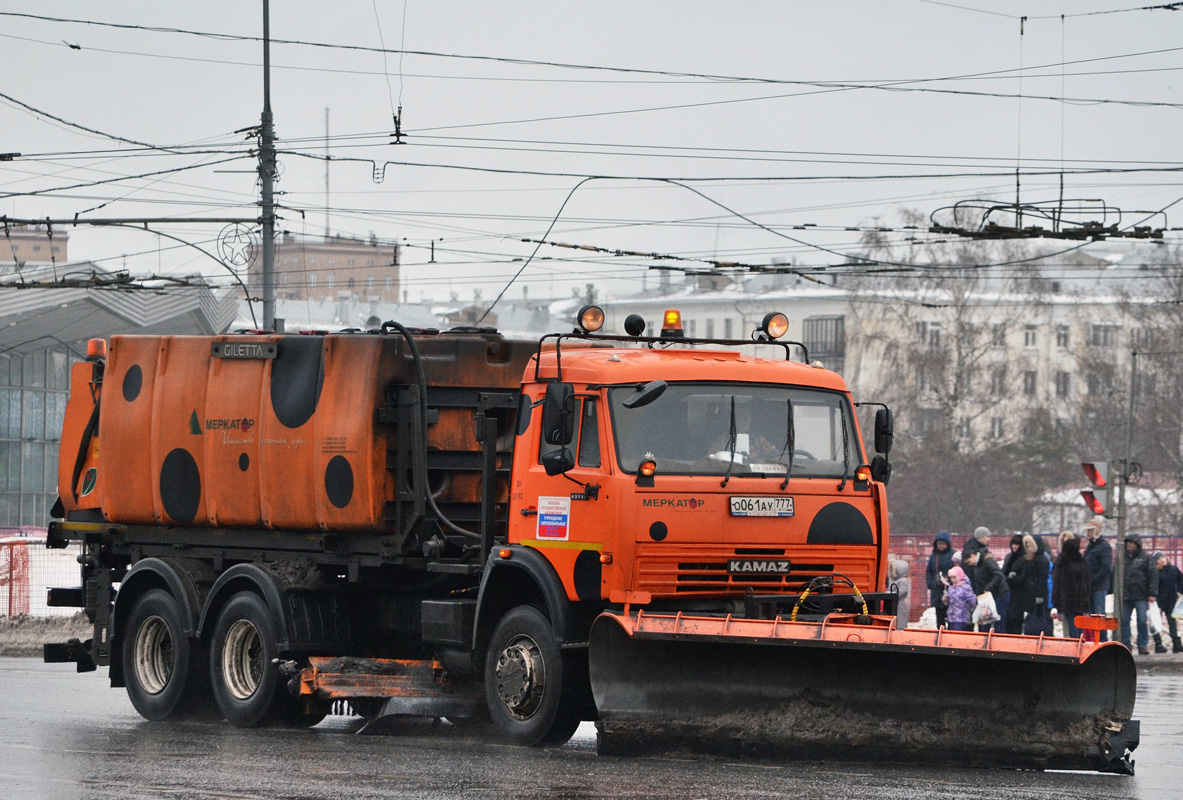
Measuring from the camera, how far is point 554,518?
36.8 ft

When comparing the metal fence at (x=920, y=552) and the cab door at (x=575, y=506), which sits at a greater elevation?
the cab door at (x=575, y=506)

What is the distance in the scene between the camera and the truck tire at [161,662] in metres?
13.9

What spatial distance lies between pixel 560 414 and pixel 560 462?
0.31 metres

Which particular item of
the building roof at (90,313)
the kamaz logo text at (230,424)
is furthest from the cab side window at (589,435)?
the building roof at (90,313)

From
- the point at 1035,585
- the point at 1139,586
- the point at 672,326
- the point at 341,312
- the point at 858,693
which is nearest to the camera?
the point at 858,693

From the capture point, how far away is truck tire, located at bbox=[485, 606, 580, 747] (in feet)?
36.2

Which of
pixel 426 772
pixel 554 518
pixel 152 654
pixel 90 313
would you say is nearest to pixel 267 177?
pixel 152 654

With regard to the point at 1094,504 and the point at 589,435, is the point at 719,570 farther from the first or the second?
the point at 1094,504

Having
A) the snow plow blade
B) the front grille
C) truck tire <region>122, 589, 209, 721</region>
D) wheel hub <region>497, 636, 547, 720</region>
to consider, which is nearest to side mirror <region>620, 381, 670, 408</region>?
the front grille

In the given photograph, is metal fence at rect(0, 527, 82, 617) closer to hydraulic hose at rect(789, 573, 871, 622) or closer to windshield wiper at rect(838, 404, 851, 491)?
windshield wiper at rect(838, 404, 851, 491)

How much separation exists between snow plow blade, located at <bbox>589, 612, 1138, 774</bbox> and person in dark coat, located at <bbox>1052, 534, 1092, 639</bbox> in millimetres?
9774

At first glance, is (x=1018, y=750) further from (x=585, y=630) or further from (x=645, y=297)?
(x=645, y=297)

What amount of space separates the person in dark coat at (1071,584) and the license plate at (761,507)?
9541 millimetres

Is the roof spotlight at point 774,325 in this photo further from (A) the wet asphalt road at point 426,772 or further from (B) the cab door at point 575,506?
(A) the wet asphalt road at point 426,772
